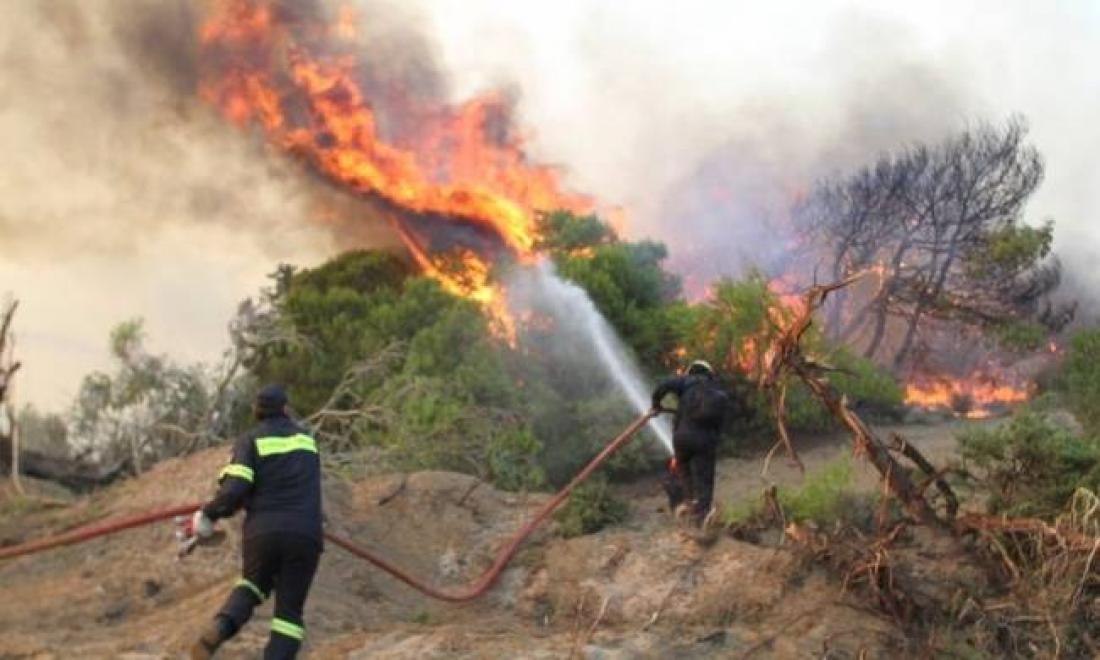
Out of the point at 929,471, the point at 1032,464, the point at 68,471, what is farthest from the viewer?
the point at 68,471

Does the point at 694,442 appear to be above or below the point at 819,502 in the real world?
above

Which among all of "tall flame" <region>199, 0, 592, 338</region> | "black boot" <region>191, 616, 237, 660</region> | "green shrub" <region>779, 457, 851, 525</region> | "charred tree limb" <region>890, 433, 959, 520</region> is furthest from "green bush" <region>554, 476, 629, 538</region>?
"tall flame" <region>199, 0, 592, 338</region>

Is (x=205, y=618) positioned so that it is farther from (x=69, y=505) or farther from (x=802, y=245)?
(x=802, y=245)

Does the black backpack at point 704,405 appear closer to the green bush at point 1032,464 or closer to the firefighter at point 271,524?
the green bush at point 1032,464

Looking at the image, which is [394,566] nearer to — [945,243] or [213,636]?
[213,636]

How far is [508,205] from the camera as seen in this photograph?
35.0 metres

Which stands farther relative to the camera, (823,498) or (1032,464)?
(823,498)

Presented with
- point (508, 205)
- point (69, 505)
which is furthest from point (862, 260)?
point (69, 505)

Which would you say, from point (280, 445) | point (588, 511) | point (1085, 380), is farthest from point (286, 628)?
point (1085, 380)

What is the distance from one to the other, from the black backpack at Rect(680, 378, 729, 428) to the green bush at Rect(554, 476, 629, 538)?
1665 mm

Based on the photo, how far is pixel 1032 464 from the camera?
33.0 feet

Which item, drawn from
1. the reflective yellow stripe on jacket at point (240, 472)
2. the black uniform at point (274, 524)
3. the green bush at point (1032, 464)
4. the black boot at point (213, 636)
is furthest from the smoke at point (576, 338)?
the black boot at point (213, 636)

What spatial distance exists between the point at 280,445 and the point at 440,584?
15.0 ft

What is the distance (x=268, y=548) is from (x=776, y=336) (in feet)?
14.4
